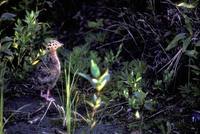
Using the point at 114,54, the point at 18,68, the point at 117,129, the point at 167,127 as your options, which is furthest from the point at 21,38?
the point at 167,127

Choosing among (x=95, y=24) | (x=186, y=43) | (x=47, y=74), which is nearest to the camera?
(x=186, y=43)

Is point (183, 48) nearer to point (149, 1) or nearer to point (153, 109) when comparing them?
point (153, 109)

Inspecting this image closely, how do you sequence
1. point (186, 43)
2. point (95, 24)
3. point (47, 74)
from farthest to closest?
point (95, 24) < point (47, 74) < point (186, 43)

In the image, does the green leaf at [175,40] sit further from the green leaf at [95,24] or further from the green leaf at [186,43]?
the green leaf at [95,24]

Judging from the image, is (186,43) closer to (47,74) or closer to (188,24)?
(188,24)

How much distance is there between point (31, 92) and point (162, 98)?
1531 millimetres

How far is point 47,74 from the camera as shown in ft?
17.9

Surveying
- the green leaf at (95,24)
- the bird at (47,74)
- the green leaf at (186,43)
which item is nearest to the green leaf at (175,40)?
the green leaf at (186,43)

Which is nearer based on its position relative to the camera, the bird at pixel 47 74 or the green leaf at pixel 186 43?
the green leaf at pixel 186 43

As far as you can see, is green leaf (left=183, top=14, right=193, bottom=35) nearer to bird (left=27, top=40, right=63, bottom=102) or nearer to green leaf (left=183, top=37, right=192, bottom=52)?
green leaf (left=183, top=37, right=192, bottom=52)

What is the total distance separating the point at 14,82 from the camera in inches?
231

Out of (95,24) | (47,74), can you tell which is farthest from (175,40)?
(95,24)

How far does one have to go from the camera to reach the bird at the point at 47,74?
5445 mm

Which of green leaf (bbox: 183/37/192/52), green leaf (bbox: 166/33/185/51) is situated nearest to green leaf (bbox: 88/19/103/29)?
green leaf (bbox: 166/33/185/51)
